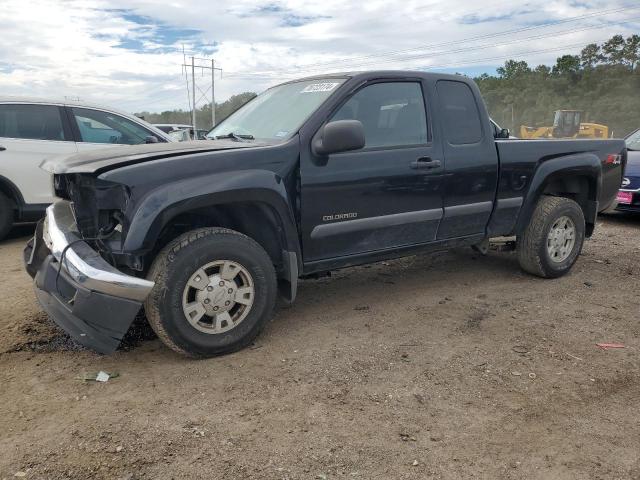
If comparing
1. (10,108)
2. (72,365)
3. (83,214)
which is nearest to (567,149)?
(83,214)

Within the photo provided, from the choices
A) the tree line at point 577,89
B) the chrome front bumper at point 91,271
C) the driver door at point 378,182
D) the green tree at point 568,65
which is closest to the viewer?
the chrome front bumper at point 91,271

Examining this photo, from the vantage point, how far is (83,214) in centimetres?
339

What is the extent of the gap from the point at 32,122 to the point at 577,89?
1936 inches

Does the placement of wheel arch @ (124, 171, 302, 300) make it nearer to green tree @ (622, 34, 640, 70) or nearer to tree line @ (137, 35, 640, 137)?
tree line @ (137, 35, 640, 137)

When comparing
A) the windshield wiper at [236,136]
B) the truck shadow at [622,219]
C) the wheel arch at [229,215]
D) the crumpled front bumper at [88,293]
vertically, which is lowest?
the truck shadow at [622,219]

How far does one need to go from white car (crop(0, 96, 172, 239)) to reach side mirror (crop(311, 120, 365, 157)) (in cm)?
350

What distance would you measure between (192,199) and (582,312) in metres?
3.23

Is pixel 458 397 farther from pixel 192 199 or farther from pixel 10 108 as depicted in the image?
pixel 10 108

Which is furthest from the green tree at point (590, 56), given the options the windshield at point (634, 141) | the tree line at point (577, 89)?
the windshield at point (634, 141)

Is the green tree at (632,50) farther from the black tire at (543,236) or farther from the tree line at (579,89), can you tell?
the black tire at (543,236)

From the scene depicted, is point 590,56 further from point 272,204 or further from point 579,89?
point 272,204

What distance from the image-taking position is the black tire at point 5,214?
6398 mm

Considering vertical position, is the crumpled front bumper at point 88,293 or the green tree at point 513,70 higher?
the green tree at point 513,70

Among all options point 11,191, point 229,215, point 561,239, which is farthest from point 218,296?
point 11,191
